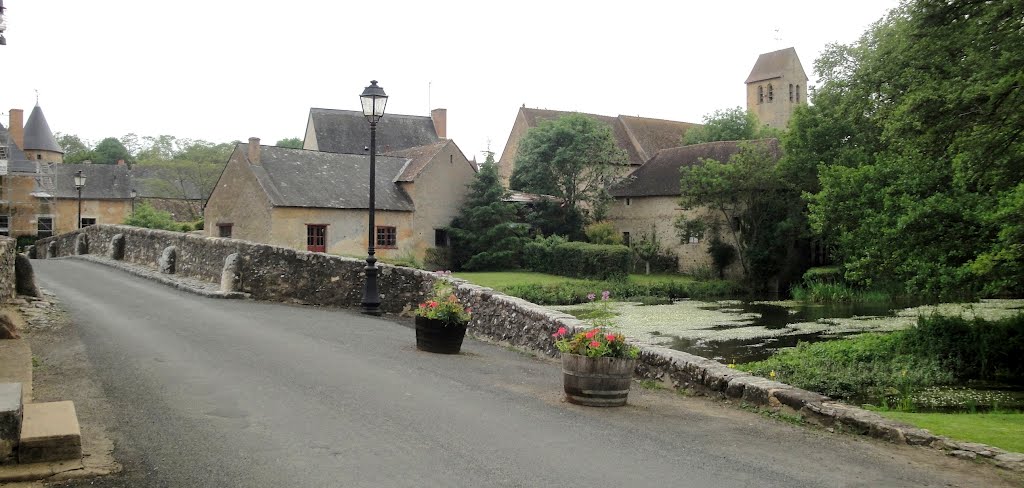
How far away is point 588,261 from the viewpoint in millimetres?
39875

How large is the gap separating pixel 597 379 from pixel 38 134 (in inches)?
3289

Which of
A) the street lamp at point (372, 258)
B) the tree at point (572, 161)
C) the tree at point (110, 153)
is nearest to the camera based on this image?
the street lamp at point (372, 258)

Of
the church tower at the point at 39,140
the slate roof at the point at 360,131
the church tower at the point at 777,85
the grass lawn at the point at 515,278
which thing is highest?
the church tower at the point at 777,85

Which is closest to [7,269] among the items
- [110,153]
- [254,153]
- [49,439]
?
[49,439]

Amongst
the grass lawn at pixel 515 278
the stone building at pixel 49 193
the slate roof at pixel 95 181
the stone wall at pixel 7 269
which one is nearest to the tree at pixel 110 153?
the stone building at pixel 49 193

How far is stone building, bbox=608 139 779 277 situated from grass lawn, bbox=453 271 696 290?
3.20m

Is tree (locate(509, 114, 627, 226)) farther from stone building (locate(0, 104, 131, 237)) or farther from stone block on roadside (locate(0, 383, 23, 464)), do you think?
stone block on roadside (locate(0, 383, 23, 464))

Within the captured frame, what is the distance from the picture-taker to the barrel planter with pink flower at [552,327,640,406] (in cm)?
858

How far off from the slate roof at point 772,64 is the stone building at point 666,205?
30329mm

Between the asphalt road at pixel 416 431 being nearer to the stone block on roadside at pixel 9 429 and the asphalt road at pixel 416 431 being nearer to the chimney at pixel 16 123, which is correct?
the stone block on roadside at pixel 9 429

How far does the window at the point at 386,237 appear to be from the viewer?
125 ft

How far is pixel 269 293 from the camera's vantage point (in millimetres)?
18031

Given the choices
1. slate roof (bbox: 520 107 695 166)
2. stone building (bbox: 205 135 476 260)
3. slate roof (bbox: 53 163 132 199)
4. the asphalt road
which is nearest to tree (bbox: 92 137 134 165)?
slate roof (bbox: 53 163 132 199)

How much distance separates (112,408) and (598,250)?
110 ft
